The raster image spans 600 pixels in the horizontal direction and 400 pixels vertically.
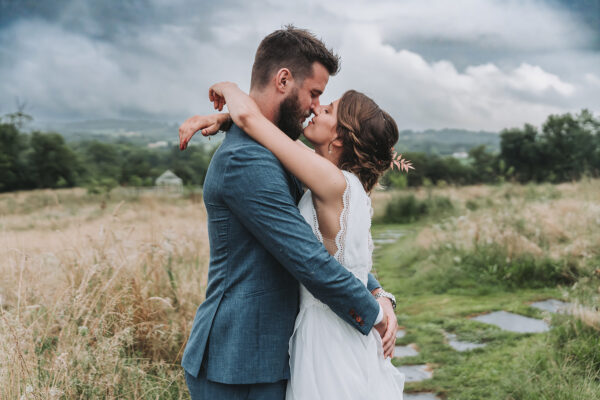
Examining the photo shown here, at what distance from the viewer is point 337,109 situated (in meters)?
2.22

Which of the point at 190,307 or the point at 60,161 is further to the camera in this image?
the point at 60,161

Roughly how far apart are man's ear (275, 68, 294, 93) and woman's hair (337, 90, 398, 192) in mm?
282

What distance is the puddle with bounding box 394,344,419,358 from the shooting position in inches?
173

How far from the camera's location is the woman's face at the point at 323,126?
2.21m

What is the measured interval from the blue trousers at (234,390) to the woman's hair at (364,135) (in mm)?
996

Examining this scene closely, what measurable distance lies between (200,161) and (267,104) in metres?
29.2

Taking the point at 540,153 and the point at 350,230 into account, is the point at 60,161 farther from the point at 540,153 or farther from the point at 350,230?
the point at 350,230

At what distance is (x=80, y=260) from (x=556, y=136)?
3691 cm

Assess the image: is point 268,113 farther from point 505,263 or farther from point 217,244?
point 505,263

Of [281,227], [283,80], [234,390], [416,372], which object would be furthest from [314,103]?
[416,372]

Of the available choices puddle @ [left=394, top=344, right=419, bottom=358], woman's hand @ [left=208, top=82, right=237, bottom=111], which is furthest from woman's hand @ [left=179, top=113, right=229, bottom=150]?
puddle @ [left=394, top=344, right=419, bottom=358]

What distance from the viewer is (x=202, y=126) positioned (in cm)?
210

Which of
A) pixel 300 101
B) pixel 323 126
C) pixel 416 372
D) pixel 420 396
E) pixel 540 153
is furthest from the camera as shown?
pixel 540 153

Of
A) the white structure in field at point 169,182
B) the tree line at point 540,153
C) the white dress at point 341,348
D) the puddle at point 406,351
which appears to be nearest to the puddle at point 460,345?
the puddle at point 406,351
